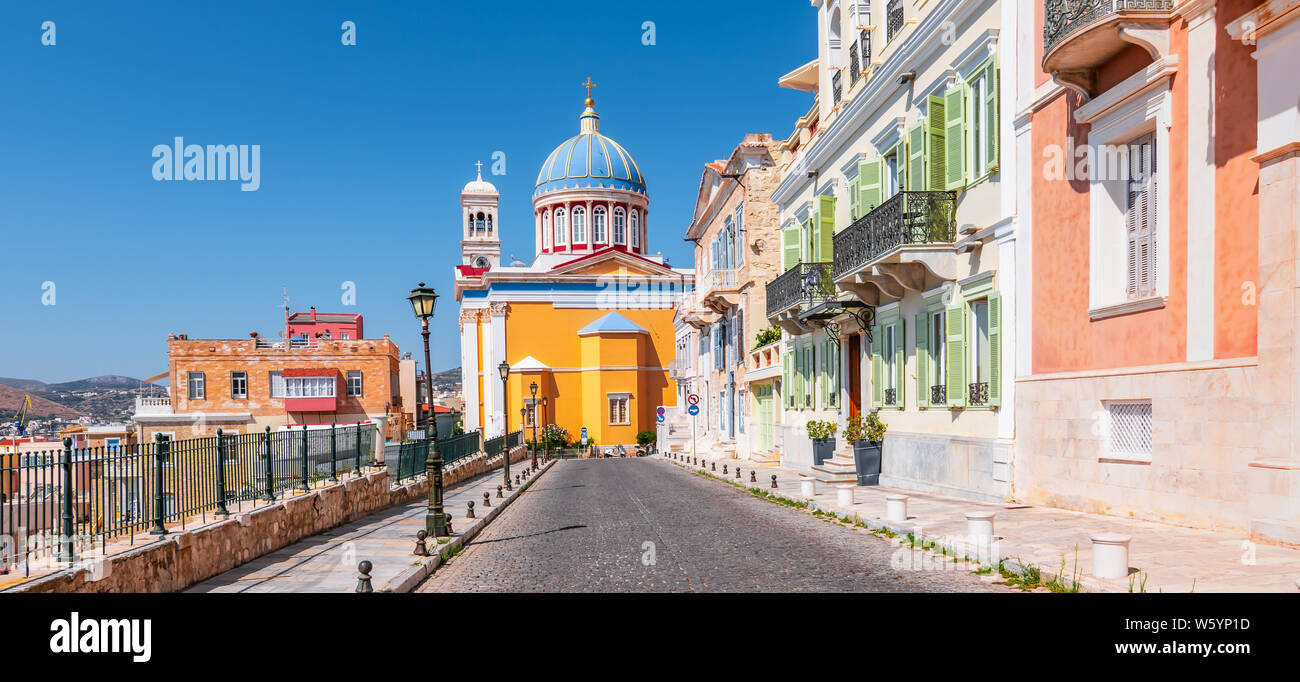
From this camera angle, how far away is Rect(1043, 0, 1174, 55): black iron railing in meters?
10.3

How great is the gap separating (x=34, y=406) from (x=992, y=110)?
97163mm

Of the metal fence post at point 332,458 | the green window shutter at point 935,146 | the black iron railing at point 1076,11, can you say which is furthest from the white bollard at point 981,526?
the metal fence post at point 332,458

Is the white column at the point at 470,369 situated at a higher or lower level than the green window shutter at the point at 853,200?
lower

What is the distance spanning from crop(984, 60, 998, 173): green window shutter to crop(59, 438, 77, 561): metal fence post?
42.2 ft

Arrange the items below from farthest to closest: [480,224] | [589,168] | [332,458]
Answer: [480,224], [589,168], [332,458]

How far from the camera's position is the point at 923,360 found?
17219 millimetres

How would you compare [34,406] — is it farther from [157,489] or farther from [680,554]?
[680,554]

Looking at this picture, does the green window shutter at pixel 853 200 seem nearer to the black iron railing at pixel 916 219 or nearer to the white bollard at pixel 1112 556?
the black iron railing at pixel 916 219

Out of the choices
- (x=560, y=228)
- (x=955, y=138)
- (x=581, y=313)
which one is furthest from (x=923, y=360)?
(x=560, y=228)

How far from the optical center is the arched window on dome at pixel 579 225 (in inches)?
2625

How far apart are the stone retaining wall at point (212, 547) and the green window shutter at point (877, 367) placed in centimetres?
1078
